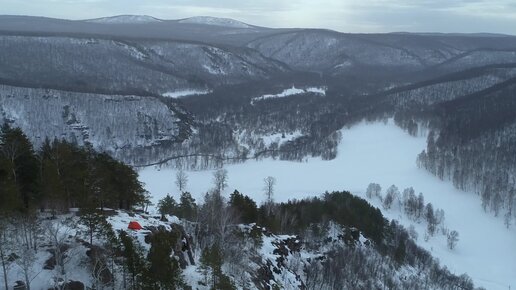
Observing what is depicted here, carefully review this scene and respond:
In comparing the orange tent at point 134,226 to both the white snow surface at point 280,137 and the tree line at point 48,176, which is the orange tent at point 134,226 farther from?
the white snow surface at point 280,137

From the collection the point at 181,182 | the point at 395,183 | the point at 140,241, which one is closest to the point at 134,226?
the point at 140,241

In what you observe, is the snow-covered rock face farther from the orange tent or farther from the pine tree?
the orange tent

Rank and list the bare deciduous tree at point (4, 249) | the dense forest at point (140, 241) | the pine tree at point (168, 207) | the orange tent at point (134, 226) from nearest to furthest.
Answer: the bare deciduous tree at point (4, 249), the dense forest at point (140, 241), the orange tent at point (134, 226), the pine tree at point (168, 207)

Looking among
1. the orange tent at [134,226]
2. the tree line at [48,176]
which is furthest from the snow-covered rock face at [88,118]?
the orange tent at [134,226]

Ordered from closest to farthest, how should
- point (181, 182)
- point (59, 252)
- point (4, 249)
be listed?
point (4, 249) → point (59, 252) → point (181, 182)

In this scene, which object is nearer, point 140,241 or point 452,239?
point 140,241

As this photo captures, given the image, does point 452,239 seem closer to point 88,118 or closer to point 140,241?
point 140,241

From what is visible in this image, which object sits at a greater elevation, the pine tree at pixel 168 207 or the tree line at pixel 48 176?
the tree line at pixel 48 176

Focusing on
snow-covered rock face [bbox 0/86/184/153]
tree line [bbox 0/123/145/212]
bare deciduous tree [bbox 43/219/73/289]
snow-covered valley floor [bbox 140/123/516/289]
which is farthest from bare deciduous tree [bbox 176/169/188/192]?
bare deciduous tree [bbox 43/219/73/289]
